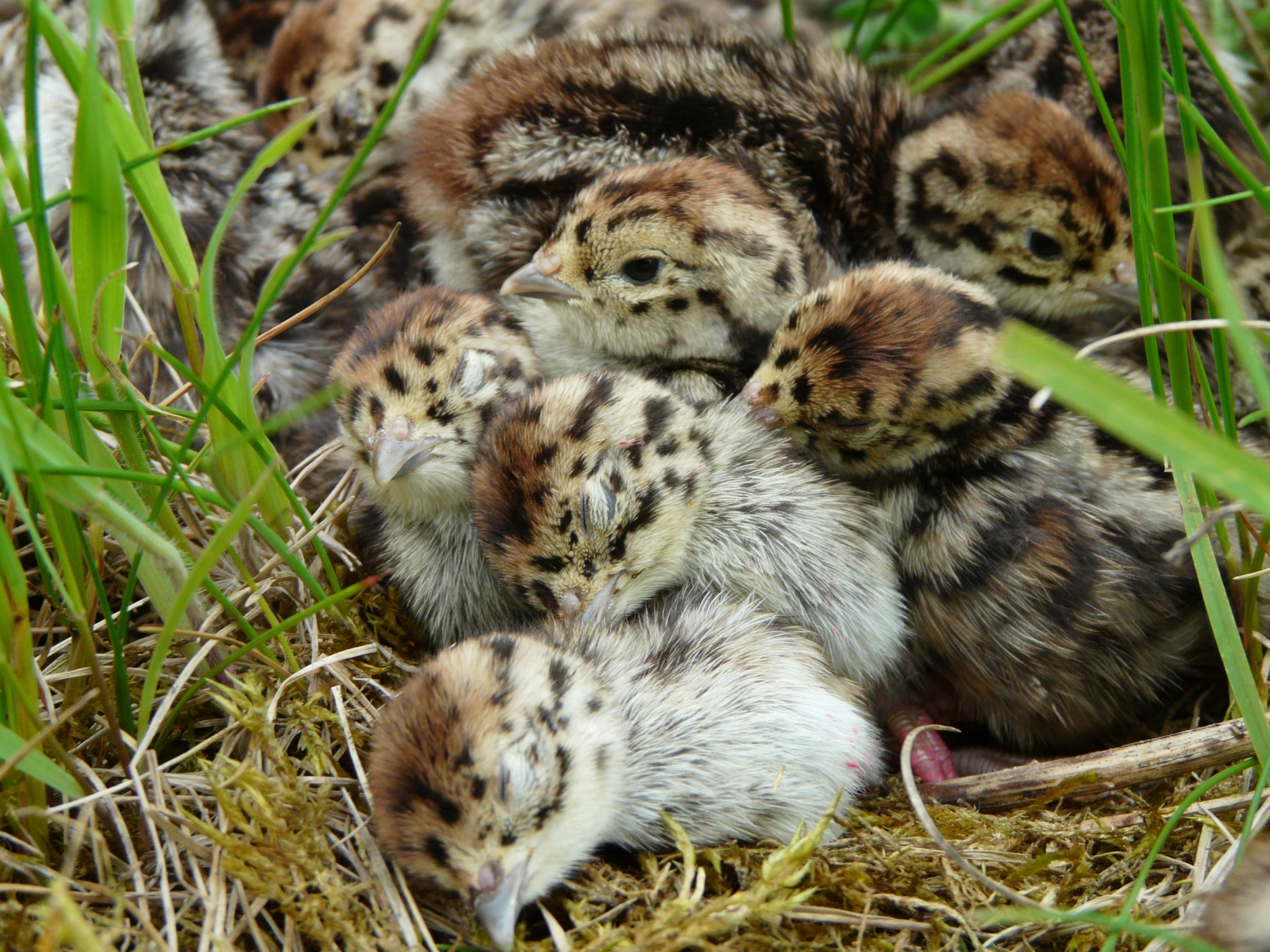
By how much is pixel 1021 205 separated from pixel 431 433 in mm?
1359

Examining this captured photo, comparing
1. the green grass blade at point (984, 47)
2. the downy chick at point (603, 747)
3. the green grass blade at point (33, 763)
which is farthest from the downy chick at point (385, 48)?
the green grass blade at point (33, 763)

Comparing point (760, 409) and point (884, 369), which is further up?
point (884, 369)

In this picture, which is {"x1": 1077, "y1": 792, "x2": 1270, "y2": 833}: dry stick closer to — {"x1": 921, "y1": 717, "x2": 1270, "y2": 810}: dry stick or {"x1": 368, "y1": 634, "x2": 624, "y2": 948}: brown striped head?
{"x1": 921, "y1": 717, "x2": 1270, "y2": 810}: dry stick

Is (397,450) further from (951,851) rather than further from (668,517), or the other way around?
(951,851)

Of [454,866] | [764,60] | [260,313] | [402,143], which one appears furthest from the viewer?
[402,143]

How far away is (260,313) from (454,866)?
881 millimetres

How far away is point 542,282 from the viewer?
8.00ft

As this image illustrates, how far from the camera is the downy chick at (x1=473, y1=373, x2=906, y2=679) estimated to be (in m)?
2.01

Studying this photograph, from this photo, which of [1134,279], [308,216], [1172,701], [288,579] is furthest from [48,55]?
[1172,701]

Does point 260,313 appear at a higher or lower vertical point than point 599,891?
higher

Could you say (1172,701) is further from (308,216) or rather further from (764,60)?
(308,216)

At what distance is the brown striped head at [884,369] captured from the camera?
2.14 m

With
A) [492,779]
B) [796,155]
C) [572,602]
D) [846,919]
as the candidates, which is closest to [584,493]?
[572,602]

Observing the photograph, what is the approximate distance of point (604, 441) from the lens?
2043 mm
